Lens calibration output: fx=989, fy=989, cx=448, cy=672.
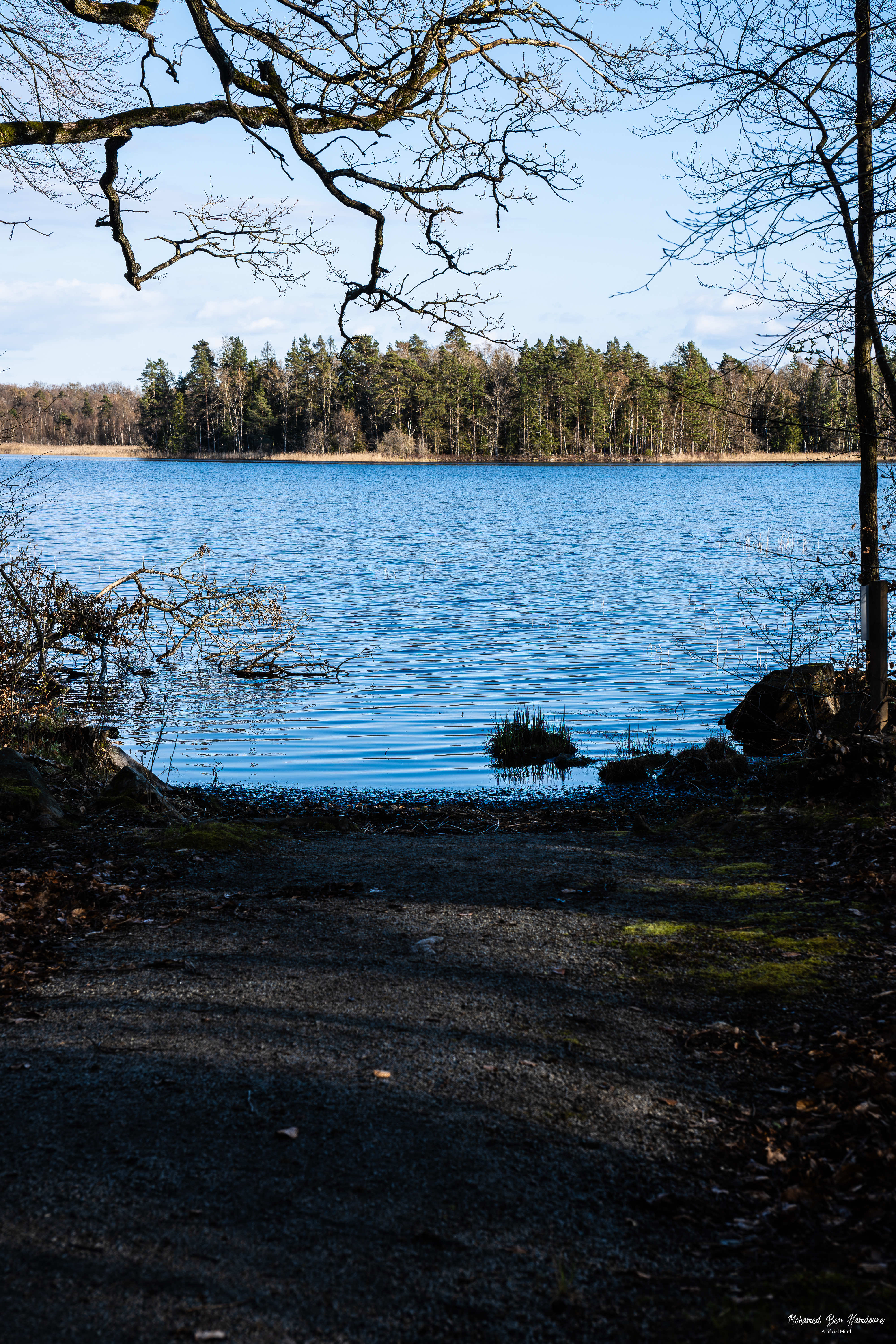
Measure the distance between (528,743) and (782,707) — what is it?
340 cm

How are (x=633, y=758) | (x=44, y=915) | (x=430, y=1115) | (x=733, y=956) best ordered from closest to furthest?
(x=430, y=1115) < (x=733, y=956) < (x=44, y=915) < (x=633, y=758)

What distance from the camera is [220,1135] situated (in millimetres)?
3580

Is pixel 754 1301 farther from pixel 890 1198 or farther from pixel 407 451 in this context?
pixel 407 451

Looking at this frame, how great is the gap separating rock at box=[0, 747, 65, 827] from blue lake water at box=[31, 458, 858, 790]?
135 inches

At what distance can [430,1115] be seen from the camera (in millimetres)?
3746

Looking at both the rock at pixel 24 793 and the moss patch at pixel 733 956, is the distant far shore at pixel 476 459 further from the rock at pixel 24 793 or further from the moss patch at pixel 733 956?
the moss patch at pixel 733 956

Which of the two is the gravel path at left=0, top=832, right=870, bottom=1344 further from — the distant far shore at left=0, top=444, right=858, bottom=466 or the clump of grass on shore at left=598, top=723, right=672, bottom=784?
the distant far shore at left=0, top=444, right=858, bottom=466

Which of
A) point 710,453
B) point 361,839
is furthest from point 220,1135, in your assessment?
point 710,453

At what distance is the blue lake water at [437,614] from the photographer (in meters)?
13.9

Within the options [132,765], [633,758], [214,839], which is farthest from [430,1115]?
[633,758]

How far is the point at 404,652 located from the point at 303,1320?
17645mm

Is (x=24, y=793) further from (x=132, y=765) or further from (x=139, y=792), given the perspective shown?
(x=132, y=765)

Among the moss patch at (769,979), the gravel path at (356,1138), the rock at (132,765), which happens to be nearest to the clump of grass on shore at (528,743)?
the rock at (132,765)

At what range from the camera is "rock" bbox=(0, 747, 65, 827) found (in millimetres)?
7945
